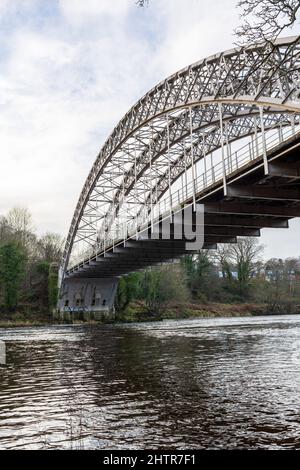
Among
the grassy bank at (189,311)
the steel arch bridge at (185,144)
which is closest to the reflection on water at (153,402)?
A: the steel arch bridge at (185,144)

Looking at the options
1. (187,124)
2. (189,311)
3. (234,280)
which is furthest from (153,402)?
(234,280)

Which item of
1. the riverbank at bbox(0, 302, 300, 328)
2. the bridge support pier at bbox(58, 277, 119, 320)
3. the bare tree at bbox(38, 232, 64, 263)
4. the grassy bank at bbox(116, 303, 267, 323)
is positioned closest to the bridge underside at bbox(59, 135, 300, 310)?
the bridge support pier at bbox(58, 277, 119, 320)

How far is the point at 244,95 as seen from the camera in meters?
24.3

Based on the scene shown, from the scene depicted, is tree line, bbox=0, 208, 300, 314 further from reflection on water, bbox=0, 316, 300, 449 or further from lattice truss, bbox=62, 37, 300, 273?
reflection on water, bbox=0, 316, 300, 449

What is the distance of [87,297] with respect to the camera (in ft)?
206

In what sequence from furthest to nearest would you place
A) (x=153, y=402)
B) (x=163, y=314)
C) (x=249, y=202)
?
(x=163, y=314), (x=249, y=202), (x=153, y=402)

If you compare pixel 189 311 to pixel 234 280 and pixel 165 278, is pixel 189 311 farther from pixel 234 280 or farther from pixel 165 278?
pixel 234 280

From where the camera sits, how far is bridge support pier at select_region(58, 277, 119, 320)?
6188 cm

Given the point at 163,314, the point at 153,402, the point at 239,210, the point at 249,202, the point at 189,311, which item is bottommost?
the point at 163,314

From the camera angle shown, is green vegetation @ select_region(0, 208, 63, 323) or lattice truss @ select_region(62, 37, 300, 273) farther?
green vegetation @ select_region(0, 208, 63, 323)

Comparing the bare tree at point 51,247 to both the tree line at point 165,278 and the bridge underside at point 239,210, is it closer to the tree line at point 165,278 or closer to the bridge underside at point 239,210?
the tree line at point 165,278

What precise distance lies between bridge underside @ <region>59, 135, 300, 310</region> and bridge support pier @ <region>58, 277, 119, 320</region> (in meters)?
10.6

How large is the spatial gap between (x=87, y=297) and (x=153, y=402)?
175ft
